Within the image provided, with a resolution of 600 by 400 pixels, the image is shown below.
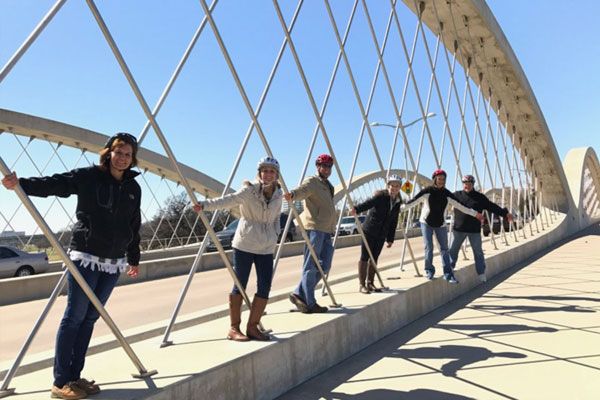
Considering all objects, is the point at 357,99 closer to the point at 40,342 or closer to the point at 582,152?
the point at 40,342

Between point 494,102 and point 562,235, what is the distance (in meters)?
7.28

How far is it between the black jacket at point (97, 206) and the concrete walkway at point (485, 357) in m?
1.69

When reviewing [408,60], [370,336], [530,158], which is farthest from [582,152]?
[370,336]

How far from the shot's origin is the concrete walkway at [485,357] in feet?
10.6

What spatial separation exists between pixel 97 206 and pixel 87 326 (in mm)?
695

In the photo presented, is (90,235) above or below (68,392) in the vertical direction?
above

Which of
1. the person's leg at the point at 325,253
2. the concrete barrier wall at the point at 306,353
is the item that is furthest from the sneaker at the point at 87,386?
the person's leg at the point at 325,253

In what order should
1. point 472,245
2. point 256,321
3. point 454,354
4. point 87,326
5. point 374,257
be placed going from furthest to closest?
point 472,245, point 374,257, point 454,354, point 256,321, point 87,326

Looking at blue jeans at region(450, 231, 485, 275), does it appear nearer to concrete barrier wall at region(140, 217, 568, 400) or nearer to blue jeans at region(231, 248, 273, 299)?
concrete barrier wall at region(140, 217, 568, 400)

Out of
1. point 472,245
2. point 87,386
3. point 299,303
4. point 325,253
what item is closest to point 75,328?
point 87,386

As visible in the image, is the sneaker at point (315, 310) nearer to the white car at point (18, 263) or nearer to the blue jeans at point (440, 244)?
the blue jeans at point (440, 244)

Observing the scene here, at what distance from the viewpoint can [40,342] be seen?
17.5ft

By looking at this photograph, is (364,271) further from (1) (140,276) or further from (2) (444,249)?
(1) (140,276)

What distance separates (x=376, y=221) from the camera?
5523 millimetres
